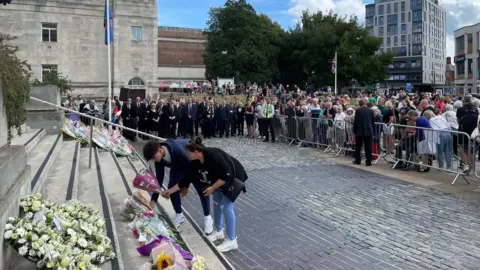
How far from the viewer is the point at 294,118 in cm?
1908

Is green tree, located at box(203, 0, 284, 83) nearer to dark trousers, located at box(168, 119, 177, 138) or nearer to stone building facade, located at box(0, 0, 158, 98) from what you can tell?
stone building facade, located at box(0, 0, 158, 98)

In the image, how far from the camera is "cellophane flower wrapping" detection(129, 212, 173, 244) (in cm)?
583

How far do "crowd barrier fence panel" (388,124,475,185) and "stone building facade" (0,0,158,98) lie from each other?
29634mm

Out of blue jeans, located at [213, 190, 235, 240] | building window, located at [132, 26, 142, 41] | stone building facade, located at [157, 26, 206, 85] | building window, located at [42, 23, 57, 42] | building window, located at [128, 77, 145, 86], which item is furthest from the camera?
stone building facade, located at [157, 26, 206, 85]

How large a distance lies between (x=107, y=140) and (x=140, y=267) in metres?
9.17

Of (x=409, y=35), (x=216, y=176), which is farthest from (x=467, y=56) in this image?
(x=216, y=176)

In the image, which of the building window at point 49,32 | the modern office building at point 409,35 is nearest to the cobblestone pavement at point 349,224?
the building window at point 49,32

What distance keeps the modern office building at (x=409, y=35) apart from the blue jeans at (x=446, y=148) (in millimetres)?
132402

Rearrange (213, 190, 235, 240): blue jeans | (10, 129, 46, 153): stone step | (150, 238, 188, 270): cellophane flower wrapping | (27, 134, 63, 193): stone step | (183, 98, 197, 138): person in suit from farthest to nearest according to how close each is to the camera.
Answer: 1. (183, 98, 197, 138): person in suit
2. (10, 129, 46, 153): stone step
3. (27, 134, 63, 193): stone step
4. (213, 190, 235, 240): blue jeans
5. (150, 238, 188, 270): cellophane flower wrapping

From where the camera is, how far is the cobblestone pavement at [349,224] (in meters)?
6.15

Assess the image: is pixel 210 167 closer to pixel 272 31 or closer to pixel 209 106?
pixel 209 106

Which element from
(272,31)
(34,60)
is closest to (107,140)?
(34,60)

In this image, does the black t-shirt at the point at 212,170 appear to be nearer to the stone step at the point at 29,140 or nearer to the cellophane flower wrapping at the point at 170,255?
the cellophane flower wrapping at the point at 170,255

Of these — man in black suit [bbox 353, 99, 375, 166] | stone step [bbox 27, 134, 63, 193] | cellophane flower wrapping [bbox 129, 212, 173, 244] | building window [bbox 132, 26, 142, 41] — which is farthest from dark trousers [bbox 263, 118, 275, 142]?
building window [bbox 132, 26, 142, 41]
